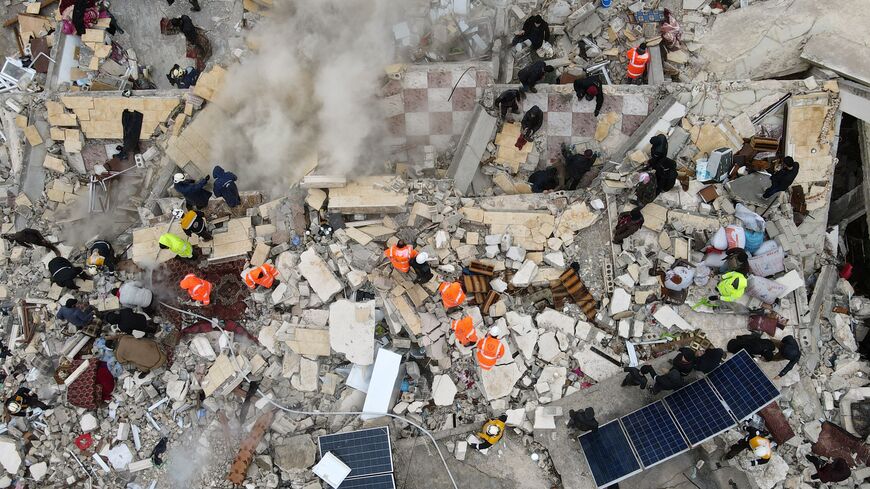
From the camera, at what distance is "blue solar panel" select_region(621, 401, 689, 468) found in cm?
664

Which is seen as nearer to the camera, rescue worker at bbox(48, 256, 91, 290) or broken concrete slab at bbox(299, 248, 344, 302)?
broken concrete slab at bbox(299, 248, 344, 302)

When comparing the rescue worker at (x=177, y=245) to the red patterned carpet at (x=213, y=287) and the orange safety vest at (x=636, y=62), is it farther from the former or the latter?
the orange safety vest at (x=636, y=62)

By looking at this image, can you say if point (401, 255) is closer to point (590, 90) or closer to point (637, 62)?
point (590, 90)

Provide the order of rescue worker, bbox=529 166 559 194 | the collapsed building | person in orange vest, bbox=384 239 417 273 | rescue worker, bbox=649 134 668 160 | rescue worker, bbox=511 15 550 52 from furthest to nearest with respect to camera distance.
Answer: rescue worker, bbox=511 15 550 52 < rescue worker, bbox=529 166 559 194 < rescue worker, bbox=649 134 668 160 < the collapsed building < person in orange vest, bbox=384 239 417 273

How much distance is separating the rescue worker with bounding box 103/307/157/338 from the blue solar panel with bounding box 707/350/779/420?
7.67 m

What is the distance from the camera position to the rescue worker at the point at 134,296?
306 inches

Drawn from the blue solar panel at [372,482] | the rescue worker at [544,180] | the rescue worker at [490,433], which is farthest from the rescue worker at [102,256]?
the rescue worker at [544,180]

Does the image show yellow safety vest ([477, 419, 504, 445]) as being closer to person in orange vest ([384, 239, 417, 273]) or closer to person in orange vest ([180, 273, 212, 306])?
person in orange vest ([384, 239, 417, 273])

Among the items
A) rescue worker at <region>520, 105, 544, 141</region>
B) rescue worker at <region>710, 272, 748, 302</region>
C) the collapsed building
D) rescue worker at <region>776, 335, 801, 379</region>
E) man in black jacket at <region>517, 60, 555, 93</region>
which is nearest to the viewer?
rescue worker at <region>776, 335, 801, 379</region>

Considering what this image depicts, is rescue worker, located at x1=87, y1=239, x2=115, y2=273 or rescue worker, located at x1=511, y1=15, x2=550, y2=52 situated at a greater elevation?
rescue worker, located at x1=511, y1=15, x2=550, y2=52

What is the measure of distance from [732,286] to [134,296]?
326 inches

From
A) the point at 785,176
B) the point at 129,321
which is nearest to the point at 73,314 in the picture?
the point at 129,321

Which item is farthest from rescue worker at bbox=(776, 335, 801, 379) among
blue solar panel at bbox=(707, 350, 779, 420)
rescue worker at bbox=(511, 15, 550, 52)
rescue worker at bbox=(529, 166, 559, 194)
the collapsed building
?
rescue worker at bbox=(511, 15, 550, 52)

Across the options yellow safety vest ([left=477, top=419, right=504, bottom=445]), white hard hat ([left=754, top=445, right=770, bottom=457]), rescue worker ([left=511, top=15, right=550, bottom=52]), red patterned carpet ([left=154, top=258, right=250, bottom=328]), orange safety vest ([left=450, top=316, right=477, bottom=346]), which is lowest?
white hard hat ([left=754, top=445, right=770, bottom=457])
